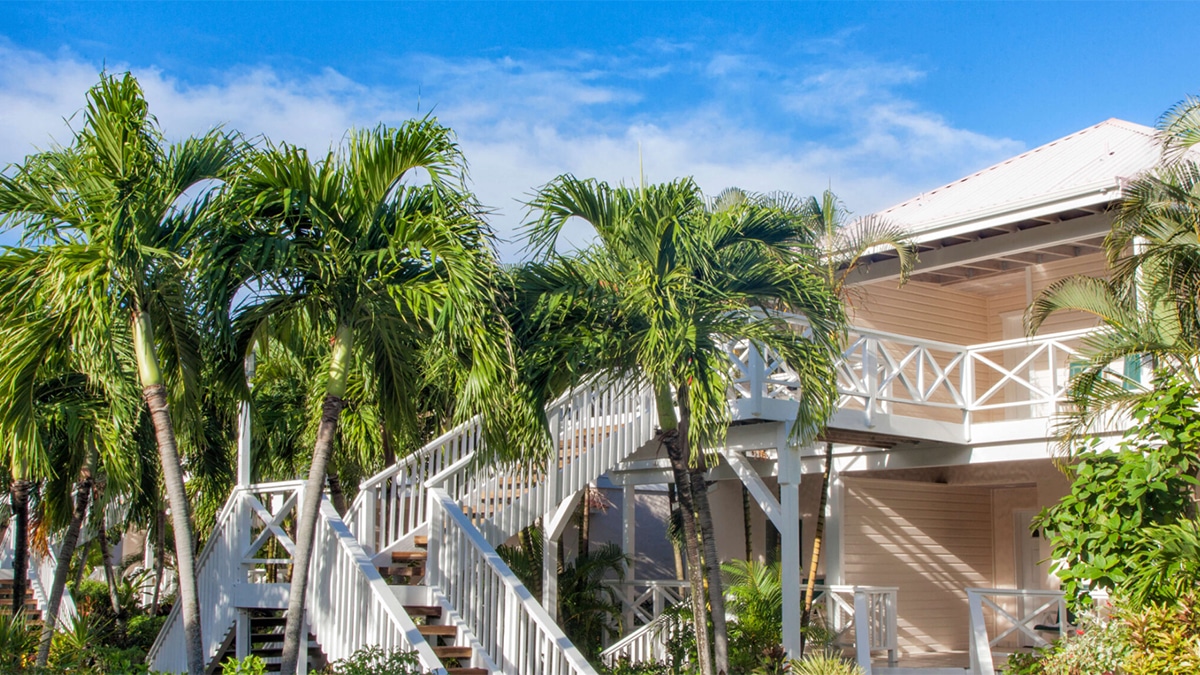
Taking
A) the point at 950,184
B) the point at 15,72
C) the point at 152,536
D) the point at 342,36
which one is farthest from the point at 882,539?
the point at 152,536

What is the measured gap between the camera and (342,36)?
11.3 metres

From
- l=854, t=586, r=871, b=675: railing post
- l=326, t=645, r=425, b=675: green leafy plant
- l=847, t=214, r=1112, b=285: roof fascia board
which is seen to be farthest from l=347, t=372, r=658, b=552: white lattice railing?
l=847, t=214, r=1112, b=285: roof fascia board

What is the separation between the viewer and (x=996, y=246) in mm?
14688

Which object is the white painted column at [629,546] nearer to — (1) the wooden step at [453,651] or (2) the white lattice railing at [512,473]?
(2) the white lattice railing at [512,473]

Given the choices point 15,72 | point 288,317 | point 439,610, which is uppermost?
point 15,72

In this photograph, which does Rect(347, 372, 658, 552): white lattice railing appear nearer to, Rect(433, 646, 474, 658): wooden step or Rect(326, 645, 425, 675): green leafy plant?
Rect(433, 646, 474, 658): wooden step

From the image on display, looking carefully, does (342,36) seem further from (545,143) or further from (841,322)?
(841,322)

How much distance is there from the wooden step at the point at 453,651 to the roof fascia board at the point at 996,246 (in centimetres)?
786

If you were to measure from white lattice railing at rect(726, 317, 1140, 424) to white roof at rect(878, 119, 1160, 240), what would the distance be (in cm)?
146

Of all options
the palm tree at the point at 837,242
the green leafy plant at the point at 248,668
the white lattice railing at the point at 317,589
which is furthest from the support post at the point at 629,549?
the green leafy plant at the point at 248,668

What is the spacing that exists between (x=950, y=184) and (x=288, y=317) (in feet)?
39.9

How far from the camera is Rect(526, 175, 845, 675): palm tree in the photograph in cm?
977

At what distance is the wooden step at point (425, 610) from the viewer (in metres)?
11.5

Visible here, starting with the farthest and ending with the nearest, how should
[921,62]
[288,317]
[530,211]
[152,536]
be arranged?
[152,536] < [921,62] < [530,211] < [288,317]
